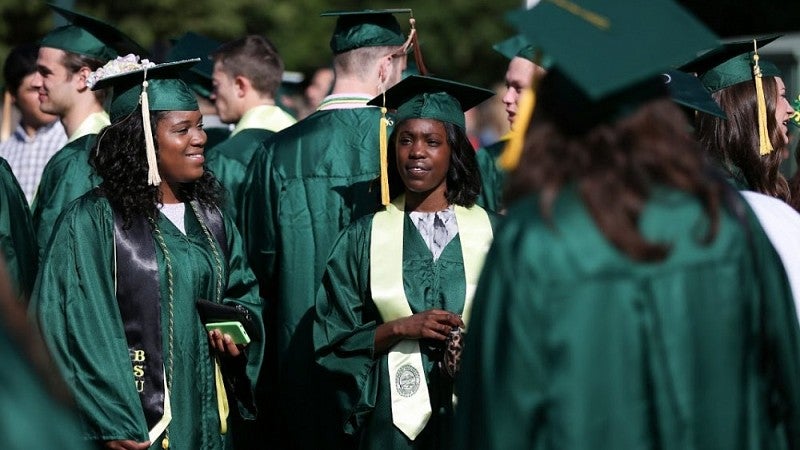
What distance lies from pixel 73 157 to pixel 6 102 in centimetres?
292

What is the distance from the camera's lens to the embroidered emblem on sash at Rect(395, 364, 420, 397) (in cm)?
525

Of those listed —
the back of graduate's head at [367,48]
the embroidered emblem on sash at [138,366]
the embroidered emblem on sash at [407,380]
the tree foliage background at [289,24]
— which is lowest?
the embroidered emblem on sash at [407,380]

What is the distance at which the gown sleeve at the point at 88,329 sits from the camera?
5.00 meters

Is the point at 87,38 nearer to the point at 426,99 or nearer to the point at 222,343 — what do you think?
the point at 426,99

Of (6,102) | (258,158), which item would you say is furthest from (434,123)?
(6,102)

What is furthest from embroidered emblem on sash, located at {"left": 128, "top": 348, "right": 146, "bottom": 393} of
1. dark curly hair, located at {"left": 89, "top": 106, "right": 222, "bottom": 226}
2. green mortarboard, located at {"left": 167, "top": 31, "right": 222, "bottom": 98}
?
green mortarboard, located at {"left": 167, "top": 31, "right": 222, "bottom": 98}

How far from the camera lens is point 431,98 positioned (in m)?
5.66

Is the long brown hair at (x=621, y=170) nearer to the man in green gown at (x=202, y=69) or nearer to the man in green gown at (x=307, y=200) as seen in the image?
the man in green gown at (x=307, y=200)

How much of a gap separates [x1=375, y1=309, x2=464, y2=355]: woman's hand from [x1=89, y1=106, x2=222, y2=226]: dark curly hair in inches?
37.4

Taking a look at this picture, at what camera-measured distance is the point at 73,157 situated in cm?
658

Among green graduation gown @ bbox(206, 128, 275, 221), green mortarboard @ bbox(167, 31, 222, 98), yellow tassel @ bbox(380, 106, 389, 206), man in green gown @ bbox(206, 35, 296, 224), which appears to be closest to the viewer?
yellow tassel @ bbox(380, 106, 389, 206)

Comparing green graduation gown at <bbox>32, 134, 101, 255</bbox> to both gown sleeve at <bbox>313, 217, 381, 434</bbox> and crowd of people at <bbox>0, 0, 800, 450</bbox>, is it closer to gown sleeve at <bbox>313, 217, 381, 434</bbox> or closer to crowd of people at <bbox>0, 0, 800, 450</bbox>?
crowd of people at <bbox>0, 0, 800, 450</bbox>

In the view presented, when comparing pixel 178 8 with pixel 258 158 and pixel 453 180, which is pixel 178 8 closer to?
pixel 258 158

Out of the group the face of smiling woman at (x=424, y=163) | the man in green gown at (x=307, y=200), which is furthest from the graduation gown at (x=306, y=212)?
the face of smiling woman at (x=424, y=163)
